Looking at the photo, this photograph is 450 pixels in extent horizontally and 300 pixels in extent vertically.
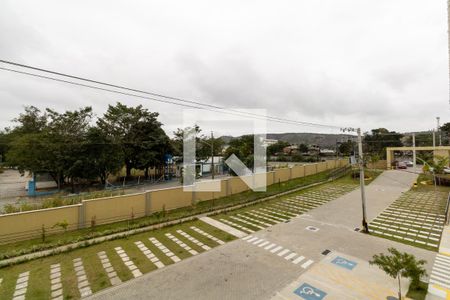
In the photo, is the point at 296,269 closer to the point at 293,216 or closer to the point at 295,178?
the point at 293,216

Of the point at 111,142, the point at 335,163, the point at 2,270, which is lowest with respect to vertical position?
the point at 2,270

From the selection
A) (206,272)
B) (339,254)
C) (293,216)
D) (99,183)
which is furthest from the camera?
(99,183)

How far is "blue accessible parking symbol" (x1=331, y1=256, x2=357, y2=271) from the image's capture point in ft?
27.5

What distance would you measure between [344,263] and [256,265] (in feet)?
11.2

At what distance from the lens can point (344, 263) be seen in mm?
8609

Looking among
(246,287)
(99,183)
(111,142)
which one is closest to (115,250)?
(246,287)

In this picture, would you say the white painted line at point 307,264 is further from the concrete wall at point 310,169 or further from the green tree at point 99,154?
the concrete wall at point 310,169

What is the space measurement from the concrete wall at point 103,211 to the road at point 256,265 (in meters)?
7.43

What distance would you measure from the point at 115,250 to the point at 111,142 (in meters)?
18.9

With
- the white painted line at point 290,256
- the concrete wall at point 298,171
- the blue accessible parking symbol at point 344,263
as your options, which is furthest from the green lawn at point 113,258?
the concrete wall at point 298,171

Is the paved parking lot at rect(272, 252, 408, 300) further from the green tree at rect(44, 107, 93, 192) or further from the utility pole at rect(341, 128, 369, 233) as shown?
the green tree at rect(44, 107, 93, 192)

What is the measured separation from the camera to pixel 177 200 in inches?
680

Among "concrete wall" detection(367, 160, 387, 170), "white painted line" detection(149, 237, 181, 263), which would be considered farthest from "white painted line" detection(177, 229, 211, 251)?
"concrete wall" detection(367, 160, 387, 170)

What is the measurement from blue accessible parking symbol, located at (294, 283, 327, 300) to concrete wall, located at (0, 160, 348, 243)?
11.3 m
